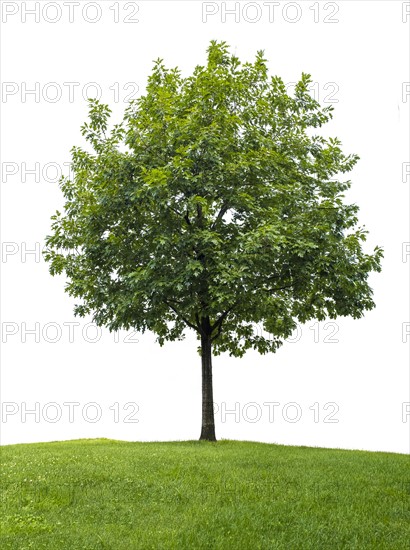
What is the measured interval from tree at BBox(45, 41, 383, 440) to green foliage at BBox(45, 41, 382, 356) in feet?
0.20

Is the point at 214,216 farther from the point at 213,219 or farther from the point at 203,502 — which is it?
the point at 203,502

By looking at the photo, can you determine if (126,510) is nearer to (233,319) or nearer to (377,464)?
(377,464)

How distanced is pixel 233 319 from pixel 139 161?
A: 27.4 feet

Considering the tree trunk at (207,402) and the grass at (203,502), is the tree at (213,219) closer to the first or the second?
the tree trunk at (207,402)

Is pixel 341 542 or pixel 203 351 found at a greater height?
pixel 203 351

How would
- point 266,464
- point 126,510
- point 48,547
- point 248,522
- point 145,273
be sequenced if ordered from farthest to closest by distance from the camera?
point 145,273
point 266,464
point 126,510
point 248,522
point 48,547

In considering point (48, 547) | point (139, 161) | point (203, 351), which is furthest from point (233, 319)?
point (48, 547)

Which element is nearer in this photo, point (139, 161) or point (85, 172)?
point (139, 161)

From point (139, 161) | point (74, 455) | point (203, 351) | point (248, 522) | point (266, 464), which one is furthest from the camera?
point (203, 351)

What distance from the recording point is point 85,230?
79.2 feet

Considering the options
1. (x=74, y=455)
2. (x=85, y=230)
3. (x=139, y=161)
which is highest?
(x=139, y=161)

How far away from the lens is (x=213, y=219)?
24438mm

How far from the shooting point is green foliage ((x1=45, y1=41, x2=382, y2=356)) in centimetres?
2119

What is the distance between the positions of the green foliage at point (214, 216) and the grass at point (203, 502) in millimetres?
6455
